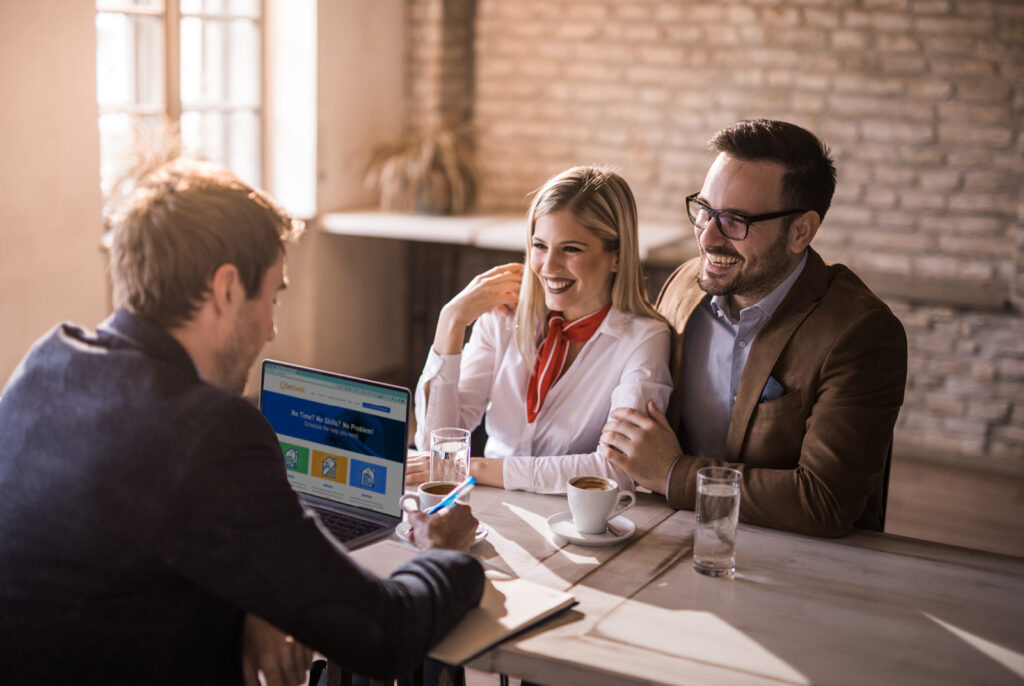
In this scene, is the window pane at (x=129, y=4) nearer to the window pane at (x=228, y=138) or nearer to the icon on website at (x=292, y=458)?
the window pane at (x=228, y=138)

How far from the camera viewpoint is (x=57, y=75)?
3699 mm

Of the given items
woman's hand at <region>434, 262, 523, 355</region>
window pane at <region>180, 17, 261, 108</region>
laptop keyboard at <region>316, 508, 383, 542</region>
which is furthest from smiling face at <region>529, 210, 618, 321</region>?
window pane at <region>180, 17, 261, 108</region>

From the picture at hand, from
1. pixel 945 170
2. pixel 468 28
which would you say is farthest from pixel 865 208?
pixel 468 28

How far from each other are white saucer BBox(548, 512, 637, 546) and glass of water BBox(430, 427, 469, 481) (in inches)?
7.2

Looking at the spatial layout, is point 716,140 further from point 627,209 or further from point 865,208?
point 865,208

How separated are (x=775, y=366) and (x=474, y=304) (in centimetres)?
69

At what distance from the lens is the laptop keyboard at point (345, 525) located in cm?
174

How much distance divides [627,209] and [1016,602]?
1.11 meters

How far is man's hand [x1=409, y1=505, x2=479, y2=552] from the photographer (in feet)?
5.39

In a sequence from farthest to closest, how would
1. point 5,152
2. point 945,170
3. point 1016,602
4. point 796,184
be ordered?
point 945,170 < point 5,152 < point 796,184 < point 1016,602

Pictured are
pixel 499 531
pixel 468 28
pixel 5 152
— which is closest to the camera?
pixel 499 531

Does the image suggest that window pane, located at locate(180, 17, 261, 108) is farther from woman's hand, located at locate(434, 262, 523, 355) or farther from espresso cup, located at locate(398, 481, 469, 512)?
espresso cup, located at locate(398, 481, 469, 512)

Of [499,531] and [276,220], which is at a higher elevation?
[276,220]

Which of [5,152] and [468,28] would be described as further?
[468,28]
